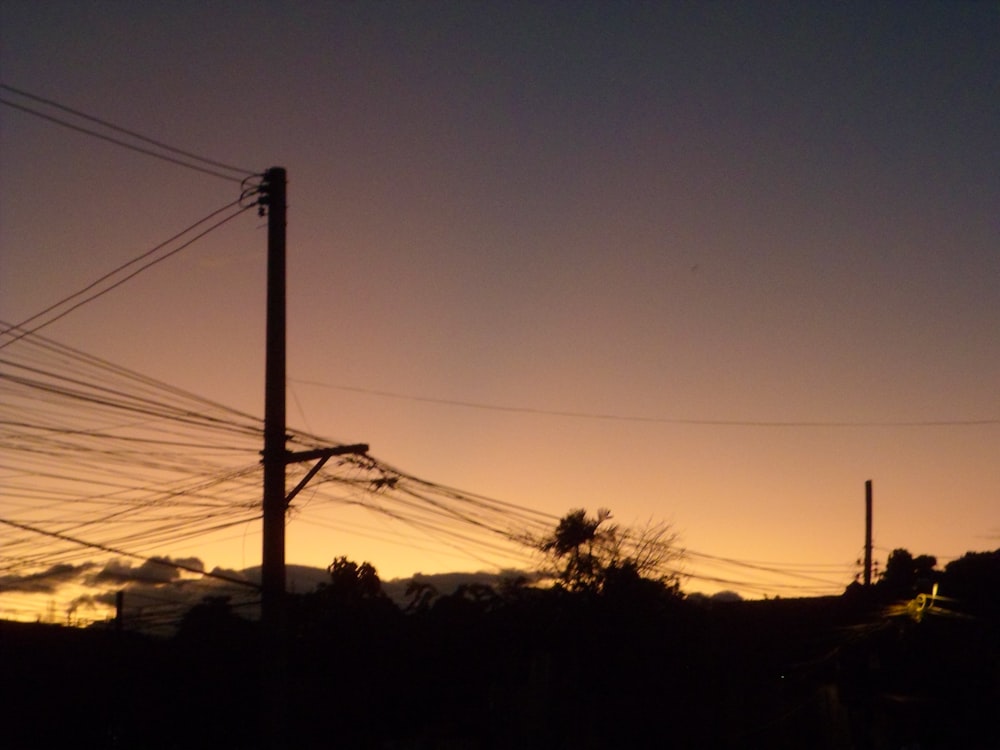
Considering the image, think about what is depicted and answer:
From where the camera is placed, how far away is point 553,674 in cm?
2736

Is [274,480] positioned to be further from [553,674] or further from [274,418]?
[553,674]

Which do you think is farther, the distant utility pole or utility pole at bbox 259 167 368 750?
the distant utility pole

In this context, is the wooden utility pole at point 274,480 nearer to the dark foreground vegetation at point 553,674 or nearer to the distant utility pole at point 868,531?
the dark foreground vegetation at point 553,674

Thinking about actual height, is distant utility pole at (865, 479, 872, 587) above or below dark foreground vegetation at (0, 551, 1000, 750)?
above

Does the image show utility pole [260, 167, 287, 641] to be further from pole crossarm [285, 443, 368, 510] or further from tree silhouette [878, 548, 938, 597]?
tree silhouette [878, 548, 938, 597]

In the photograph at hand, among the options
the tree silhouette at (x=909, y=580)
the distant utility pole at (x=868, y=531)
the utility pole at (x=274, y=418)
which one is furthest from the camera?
the distant utility pole at (x=868, y=531)

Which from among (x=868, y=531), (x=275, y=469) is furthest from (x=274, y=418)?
(x=868, y=531)

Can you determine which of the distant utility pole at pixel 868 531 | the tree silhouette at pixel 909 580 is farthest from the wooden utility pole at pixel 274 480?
the distant utility pole at pixel 868 531

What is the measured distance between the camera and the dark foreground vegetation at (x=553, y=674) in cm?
2514

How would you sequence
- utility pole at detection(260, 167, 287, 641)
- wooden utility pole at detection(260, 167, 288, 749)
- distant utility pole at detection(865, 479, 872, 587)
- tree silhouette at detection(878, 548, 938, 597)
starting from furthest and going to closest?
distant utility pole at detection(865, 479, 872, 587)
tree silhouette at detection(878, 548, 938, 597)
utility pole at detection(260, 167, 287, 641)
wooden utility pole at detection(260, 167, 288, 749)

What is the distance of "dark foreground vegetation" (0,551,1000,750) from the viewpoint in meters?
25.1

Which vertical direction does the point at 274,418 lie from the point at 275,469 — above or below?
above

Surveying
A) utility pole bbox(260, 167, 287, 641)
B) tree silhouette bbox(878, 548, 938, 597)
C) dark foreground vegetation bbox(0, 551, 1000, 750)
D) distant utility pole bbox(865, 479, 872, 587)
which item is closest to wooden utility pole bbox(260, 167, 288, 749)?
utility pole bbox(260, 167, 287, 641)

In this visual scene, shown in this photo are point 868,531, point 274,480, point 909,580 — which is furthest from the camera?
point 868,531
